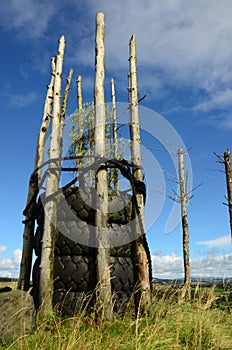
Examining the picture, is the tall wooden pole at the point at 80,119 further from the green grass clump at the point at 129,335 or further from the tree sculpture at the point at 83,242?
the green grass clump at the point at 129,335

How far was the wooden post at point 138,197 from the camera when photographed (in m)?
6.12

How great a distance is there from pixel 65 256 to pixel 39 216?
94 cm

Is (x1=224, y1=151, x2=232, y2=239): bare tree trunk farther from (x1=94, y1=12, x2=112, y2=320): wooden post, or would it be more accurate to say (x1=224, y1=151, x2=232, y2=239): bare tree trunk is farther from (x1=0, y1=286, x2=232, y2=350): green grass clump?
(x1=0, y1=286, x2=232, y2=350): green grass clump

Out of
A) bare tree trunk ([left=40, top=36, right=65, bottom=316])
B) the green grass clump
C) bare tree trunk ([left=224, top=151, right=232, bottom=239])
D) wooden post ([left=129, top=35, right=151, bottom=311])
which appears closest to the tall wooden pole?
wooden post ([left=129, top=35, right=151, bottom=311])

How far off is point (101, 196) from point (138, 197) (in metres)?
1.53

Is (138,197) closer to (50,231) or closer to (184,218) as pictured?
(50,231)

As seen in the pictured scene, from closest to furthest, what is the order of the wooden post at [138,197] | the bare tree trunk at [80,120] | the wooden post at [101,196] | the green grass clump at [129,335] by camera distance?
the green grass clump at [129,335], the wooden post at [101,196], the wooden post at [138,197], the bare tree trunk at [80,120]

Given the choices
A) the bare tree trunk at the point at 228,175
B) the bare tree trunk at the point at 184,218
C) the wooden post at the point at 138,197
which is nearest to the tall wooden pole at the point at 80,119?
the bare tree trunk at the point at 184,218

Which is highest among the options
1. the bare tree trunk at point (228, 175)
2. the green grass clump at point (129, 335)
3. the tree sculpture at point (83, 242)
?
the bare tree trunk at point (228, 175)

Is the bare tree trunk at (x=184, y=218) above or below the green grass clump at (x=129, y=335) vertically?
above

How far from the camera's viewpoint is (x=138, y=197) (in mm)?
7238

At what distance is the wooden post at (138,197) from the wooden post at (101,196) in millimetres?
549

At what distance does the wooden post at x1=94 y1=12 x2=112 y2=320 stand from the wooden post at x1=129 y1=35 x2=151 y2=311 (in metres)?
0.55

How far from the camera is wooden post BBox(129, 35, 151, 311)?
241 inches
